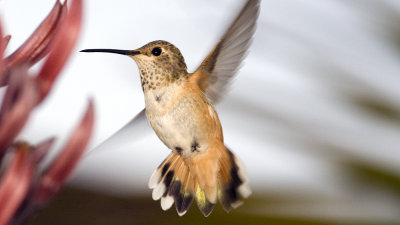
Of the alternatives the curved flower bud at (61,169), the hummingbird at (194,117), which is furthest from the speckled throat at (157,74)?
the curved flower bud at (61,169)

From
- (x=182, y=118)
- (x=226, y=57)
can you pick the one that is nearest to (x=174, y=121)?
(x=182, y=118)

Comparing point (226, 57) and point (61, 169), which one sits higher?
point (226, 57)

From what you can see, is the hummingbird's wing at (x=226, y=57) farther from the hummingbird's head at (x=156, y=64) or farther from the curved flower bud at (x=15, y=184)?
the curved flower bud at (x=15, y=184)

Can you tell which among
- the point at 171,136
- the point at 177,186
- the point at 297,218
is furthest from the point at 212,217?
the point at 171,136

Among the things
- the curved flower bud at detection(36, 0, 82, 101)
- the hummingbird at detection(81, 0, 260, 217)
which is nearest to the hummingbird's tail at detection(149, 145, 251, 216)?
the hummingbird at detection(81, 0, 260, 217)

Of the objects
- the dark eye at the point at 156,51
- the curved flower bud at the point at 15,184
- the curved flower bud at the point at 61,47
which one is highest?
the dark eye at the point at 156,51

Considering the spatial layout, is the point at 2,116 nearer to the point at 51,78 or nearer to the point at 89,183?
the point at 51,78

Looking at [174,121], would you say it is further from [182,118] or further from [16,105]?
[16,105]
